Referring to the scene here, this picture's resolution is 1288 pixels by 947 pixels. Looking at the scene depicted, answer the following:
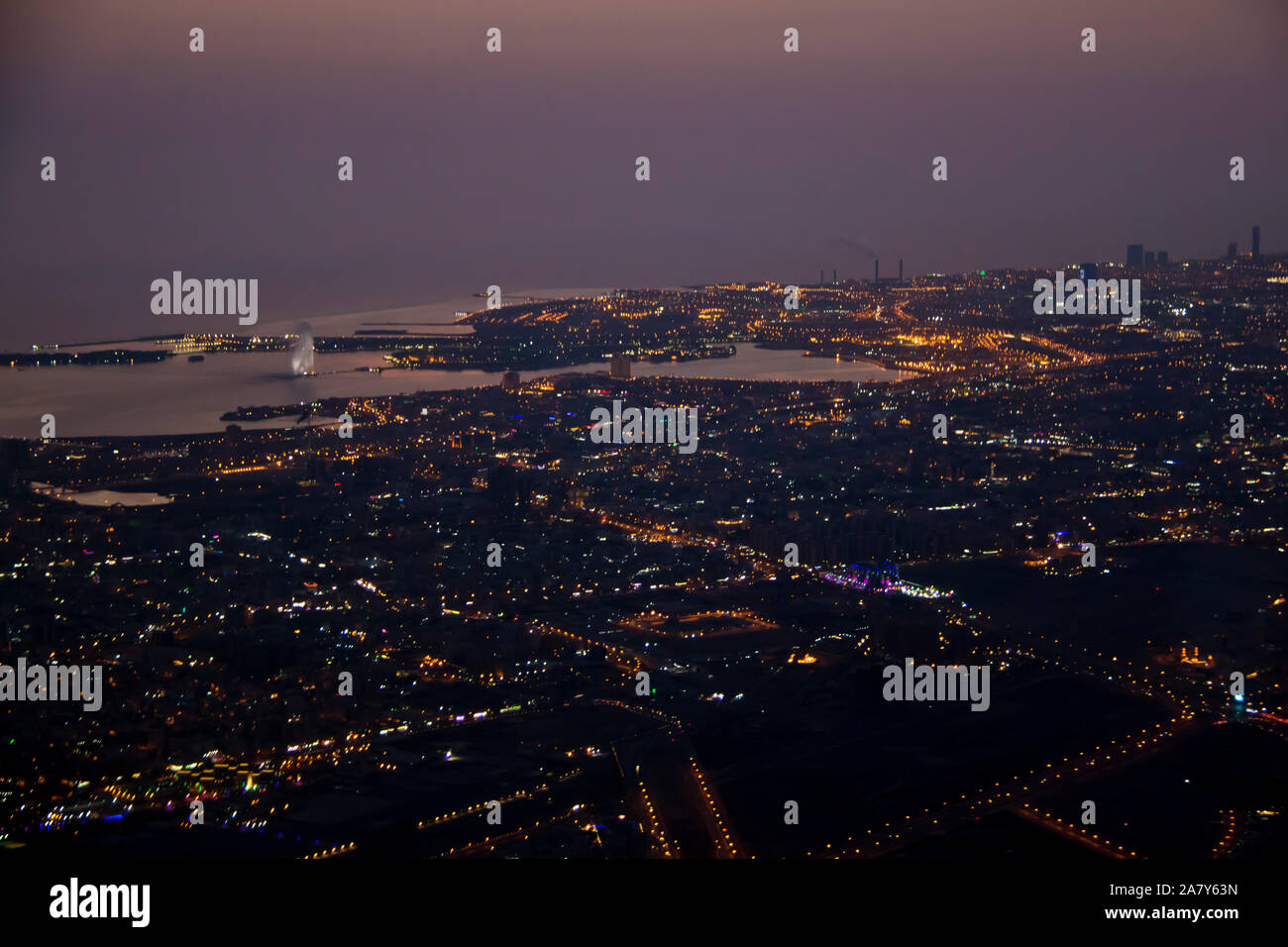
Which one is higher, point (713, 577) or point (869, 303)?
point (869, 303)

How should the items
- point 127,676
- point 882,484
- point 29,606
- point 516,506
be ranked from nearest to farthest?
point 127,676 → point 29,606 → point 516,506 → point 882,484

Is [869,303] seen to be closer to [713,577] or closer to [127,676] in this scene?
[713,577]

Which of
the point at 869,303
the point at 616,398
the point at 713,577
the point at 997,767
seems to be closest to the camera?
the point at 997,767

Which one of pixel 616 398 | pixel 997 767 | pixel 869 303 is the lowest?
pixel 997 767

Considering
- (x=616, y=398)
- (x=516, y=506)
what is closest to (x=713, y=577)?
(x=516, y=506)
